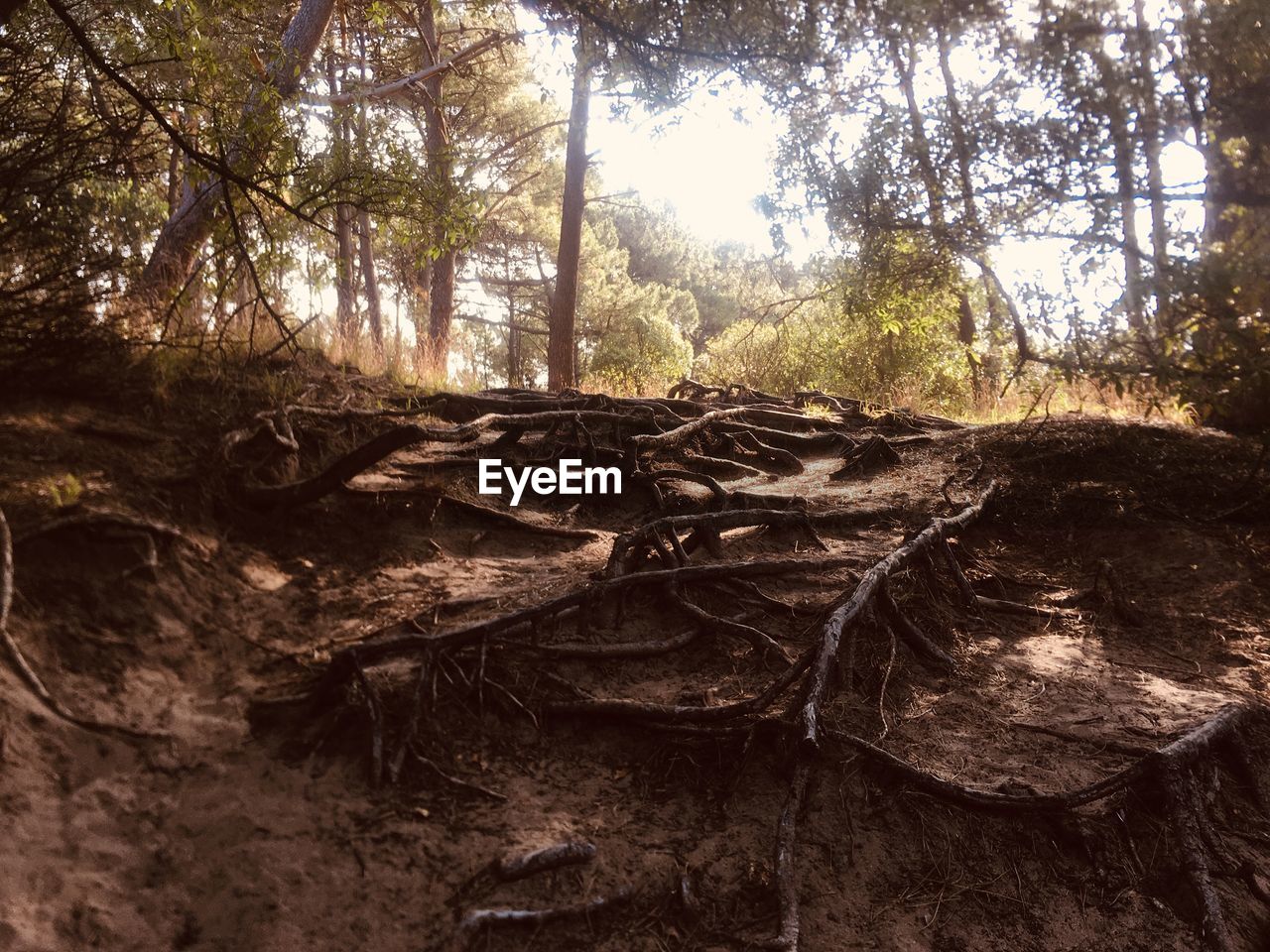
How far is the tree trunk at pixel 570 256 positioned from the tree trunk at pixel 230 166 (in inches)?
220

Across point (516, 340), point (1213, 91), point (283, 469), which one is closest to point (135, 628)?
point (283, 469)

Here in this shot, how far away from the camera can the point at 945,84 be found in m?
5.23

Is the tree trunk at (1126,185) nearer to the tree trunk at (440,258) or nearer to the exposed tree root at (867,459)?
the exposed tree root at (867,459)

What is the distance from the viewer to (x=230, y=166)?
17.3 ft

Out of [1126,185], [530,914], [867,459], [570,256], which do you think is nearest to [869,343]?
[570,256]

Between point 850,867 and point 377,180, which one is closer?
point 850,867

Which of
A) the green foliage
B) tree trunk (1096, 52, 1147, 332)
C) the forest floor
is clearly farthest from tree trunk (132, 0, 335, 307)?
tree trunk (1096, 52, 1147, 332)

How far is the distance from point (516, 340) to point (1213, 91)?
2558cm

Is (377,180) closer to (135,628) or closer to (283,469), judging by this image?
(283,469)

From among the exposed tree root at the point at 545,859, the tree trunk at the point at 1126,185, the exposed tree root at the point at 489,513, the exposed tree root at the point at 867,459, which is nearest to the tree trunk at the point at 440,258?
the exposed tree root at the point at 489,513

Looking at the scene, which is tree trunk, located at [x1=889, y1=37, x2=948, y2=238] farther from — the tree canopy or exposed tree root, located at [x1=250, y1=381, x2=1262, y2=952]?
exposed tree root, located at [x1=250, y1=381, x2=1262, y2=952]

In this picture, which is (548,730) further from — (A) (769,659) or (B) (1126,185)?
(B) (1126,185)

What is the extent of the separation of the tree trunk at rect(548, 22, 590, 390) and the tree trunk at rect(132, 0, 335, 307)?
220 inches

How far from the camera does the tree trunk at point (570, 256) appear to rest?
1360cm
